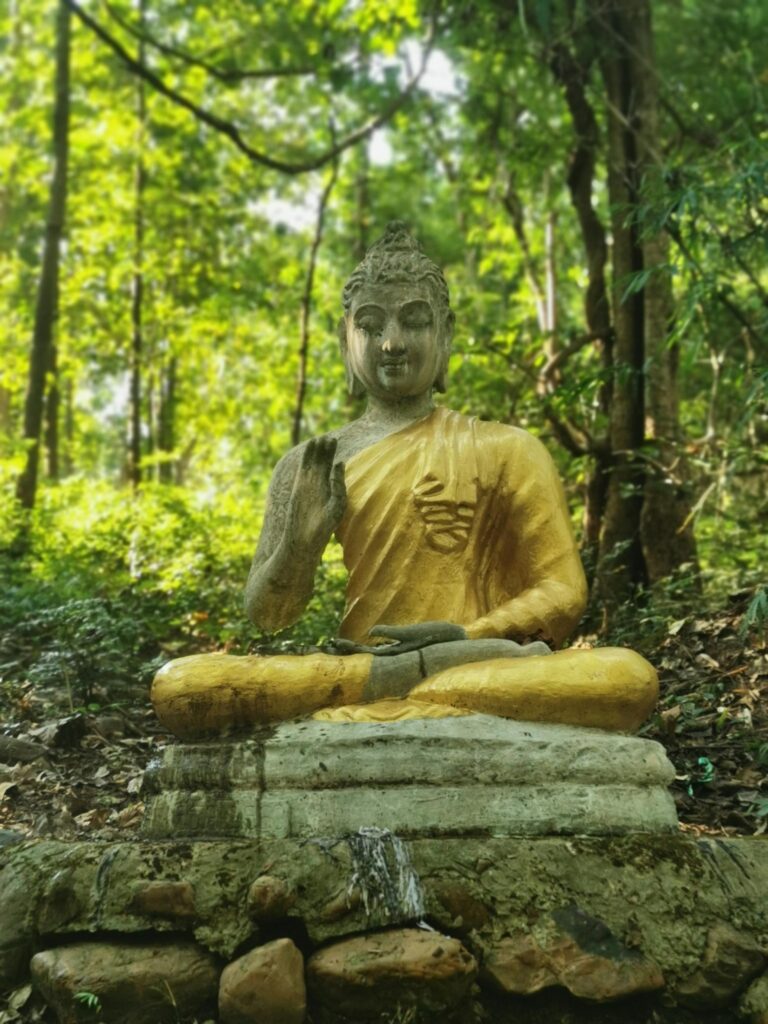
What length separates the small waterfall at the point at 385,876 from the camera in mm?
2764

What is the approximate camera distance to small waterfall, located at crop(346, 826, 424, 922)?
2.76 meters

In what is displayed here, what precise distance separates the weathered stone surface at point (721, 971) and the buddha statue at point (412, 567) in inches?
28.4

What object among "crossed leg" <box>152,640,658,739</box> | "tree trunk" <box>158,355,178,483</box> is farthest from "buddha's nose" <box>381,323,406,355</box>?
"tree trunk" <box>158,355,178,483</box>

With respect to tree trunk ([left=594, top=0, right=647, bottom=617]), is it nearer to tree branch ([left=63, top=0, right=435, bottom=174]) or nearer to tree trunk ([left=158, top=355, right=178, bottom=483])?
tree branch ([left=63, top=0, right=435, bottom=174])

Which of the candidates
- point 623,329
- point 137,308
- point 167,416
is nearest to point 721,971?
point 623,329

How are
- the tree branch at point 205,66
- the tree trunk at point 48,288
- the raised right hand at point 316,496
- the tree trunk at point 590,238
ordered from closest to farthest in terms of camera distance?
1. the raised right hand at point 316,496
2. the tree trunk at point 590,238
3. the tree branch at point 205,66
4. the tree trunk at point 48,288

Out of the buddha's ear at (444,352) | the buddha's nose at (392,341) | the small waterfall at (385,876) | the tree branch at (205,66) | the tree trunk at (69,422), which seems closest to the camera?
the small waterfall at (385,876)

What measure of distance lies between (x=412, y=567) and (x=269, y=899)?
157cm

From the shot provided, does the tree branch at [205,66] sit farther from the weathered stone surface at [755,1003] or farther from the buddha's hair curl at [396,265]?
the weathered stone surface at [755,1003]

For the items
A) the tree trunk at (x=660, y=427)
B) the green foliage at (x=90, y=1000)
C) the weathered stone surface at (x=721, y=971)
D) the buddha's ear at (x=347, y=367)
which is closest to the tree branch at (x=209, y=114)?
the tree trunk at (x=660, y=427)

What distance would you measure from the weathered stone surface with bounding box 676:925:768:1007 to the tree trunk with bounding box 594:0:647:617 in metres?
4.27

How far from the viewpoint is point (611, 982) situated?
273 centimetres

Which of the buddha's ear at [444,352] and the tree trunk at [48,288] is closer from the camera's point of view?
the buddha's ear at [444,352]

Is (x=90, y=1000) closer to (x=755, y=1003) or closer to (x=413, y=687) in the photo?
(x=413, y=687)
